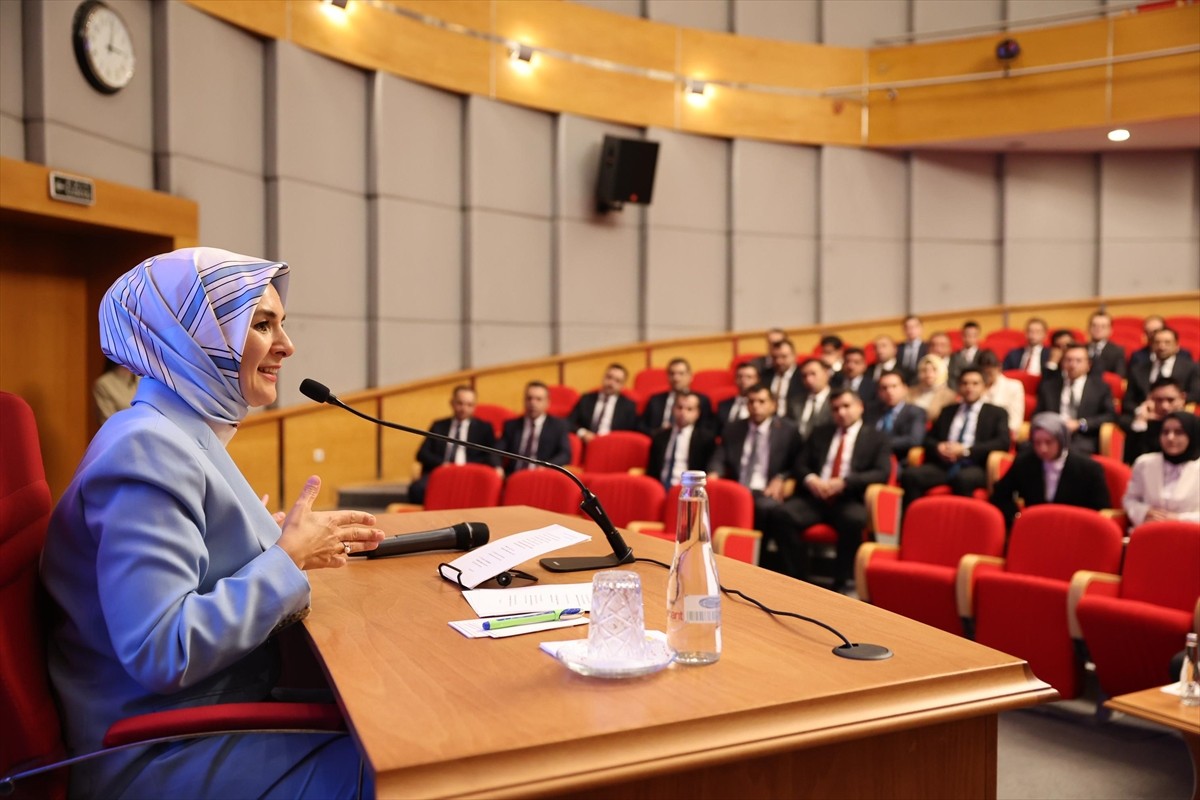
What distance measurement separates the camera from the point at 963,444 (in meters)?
4.82

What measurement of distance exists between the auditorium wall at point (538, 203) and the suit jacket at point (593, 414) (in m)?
0.89

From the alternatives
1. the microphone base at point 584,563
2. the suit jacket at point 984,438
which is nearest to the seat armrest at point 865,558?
the suit jacket at point 984,438

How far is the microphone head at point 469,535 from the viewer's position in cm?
184

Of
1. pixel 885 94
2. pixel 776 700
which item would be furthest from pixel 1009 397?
pixel 776 700

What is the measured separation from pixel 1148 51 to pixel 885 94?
184cm

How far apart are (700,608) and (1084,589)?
7.08 ft

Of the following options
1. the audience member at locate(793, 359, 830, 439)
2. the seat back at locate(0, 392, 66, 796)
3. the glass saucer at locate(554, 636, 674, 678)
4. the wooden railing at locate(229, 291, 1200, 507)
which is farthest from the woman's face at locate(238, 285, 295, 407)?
the audience member at locate(793, 359, 830, 439)

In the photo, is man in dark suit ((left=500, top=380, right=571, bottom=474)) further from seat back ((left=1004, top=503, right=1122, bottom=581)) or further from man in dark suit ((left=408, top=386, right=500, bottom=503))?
seat back ((left=1004, top=503, right=1122, bottom=581))

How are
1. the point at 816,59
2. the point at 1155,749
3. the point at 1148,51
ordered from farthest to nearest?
1. the point at 816,59
2. the point at 1148,51
3. the point at 1155,749

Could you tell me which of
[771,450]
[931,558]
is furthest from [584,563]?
[771,450]

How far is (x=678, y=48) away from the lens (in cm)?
741

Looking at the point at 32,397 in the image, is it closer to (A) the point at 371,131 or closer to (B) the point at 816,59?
(A) the point at 371,131

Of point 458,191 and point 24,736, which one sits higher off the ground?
point 458,191

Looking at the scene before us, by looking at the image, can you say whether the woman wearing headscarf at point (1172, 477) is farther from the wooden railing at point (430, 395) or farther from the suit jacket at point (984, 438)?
the wooden railing at point (430, 395)
